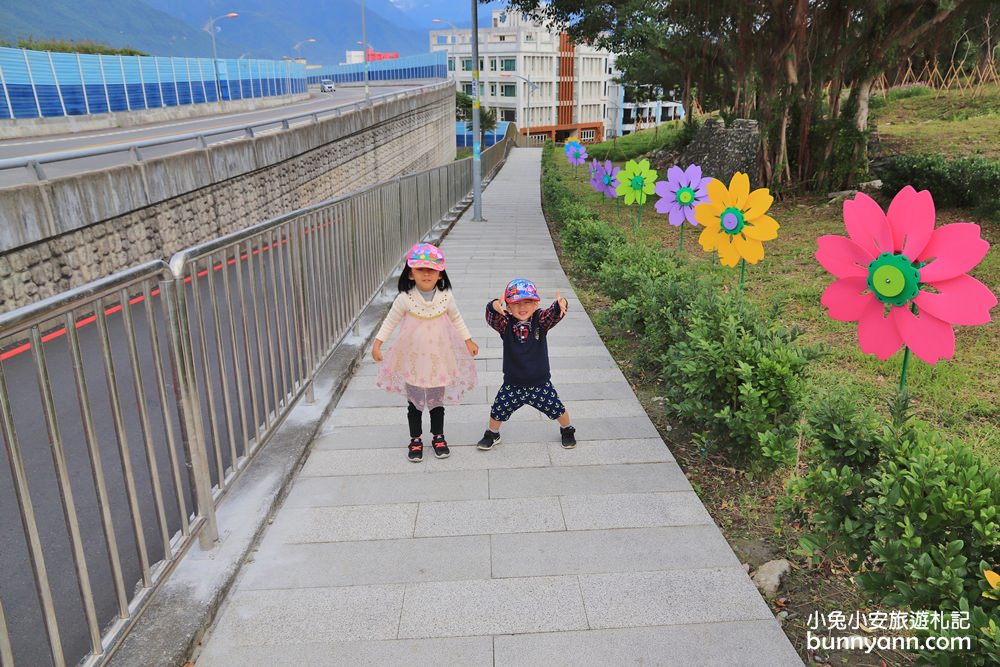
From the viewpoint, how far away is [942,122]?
21.7m

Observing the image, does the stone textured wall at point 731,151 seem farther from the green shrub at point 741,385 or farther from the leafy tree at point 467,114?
the leafy tree at point 467,114

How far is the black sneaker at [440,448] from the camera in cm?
448

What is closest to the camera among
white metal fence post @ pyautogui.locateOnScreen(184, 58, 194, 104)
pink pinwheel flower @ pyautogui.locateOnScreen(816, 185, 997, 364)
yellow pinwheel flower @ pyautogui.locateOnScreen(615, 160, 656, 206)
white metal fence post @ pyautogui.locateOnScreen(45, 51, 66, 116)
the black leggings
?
pink pinwheel flower @ pyautogui.locateOnScreen(816, 185, 997, 364)

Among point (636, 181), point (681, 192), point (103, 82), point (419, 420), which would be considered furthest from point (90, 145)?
point (419, 420)

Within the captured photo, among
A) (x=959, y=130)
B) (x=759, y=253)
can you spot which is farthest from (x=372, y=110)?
(x=759, y=253)

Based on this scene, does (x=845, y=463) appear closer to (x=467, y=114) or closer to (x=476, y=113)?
(x=476, y=113)

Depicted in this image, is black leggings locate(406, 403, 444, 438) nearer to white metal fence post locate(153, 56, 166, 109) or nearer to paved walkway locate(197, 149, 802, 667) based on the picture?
paved walkway locate(197, 149, 802, 667)

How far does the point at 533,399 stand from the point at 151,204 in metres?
8.72

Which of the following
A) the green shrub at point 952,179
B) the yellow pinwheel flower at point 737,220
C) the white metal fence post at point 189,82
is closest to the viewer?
the yellow pinwheel flower at point 737,220

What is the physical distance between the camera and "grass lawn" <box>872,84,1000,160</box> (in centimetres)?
1694

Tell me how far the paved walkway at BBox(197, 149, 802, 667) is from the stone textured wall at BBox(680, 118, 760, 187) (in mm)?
13768

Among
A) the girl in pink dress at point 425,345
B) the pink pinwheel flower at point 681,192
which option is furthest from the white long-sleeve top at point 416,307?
the pink pinwheel flower at point 681,192

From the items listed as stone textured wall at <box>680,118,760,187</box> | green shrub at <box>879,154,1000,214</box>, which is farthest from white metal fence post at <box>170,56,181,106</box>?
green shrub at <box>879,154,1000,214</box>

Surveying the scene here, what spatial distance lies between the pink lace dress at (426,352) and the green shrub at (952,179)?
35.4 ft
